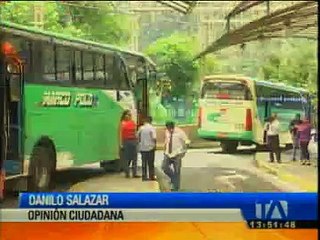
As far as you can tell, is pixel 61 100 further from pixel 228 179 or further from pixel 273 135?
pixel 273 135

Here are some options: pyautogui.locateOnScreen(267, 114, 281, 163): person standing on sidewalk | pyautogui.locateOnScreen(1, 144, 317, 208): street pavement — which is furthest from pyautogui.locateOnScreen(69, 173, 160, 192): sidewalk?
pyautogui.locateOnScreen(267, 114, 281, 163): person standing on sidewalk

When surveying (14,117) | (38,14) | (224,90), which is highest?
(38,14)

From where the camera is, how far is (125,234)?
327cm

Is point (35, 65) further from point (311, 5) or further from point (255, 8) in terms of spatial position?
point (311, 5)

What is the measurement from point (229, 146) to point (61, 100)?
0.80 meters

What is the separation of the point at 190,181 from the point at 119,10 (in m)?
0.85

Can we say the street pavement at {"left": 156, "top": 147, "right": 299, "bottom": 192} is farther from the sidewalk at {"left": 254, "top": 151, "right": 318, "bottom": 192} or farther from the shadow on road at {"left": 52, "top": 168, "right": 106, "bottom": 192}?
the shadow on road at {"left": 52, "top": 168, "right": 106, "bottom": 192}

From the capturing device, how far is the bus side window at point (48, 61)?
3.32 metres

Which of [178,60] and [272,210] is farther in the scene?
[178,60]

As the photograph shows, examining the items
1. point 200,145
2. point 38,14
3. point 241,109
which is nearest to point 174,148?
point 200,145

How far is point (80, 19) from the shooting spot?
3.36m

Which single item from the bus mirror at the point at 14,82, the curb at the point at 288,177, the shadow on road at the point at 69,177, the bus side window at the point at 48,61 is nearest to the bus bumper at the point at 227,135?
the curb at the point at 288,177

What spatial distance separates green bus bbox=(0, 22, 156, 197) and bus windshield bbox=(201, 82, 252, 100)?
0.26 metres

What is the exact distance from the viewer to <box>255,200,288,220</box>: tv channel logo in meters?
3.22
